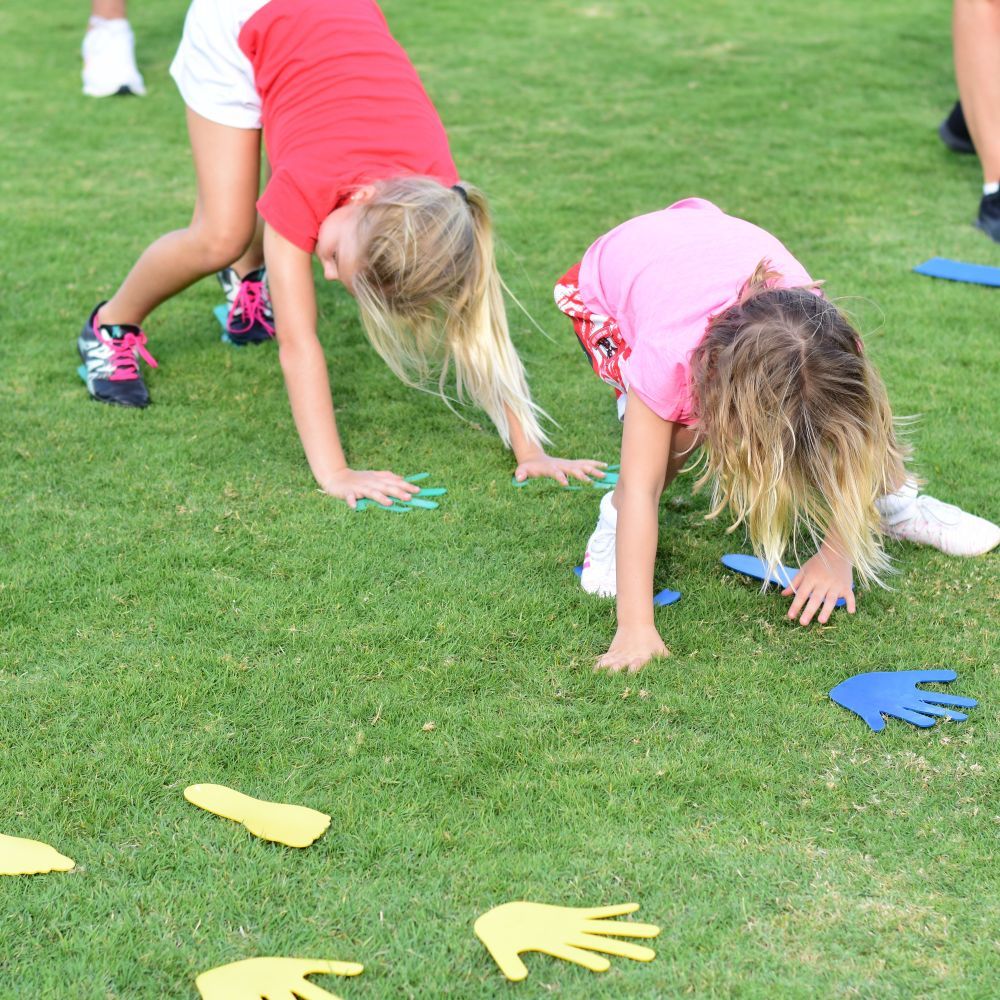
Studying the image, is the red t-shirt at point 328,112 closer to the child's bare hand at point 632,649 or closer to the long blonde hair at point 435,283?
the long blonde hair at point 435,283

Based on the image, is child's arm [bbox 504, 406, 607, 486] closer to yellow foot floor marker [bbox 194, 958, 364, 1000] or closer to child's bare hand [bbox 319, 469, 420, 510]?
child's bare hand [bbox 319, 469, 420, 510]

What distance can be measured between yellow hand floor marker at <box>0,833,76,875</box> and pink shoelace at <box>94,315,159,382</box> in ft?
6.70

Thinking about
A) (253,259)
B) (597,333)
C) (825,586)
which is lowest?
(825,586)

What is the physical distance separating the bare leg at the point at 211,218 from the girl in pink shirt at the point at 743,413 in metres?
1.21

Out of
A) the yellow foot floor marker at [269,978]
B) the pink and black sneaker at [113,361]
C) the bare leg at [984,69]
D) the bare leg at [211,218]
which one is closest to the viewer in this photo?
the yellow foot floor marker at [269,978]

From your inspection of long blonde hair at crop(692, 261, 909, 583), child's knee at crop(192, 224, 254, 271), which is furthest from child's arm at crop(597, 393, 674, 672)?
child's knee at crop(192, 224, 254, 271)

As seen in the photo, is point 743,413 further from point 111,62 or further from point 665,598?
point 111,62

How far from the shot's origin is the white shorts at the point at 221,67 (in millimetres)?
3555

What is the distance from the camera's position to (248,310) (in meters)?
4.29

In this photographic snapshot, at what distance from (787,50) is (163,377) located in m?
5.39

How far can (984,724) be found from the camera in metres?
2.45

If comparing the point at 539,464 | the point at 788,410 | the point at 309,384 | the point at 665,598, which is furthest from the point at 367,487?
the point at 788,410

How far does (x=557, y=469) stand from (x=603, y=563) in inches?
22.8

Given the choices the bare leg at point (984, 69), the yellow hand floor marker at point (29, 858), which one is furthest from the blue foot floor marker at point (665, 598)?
the bare leg at point (984, 69)
